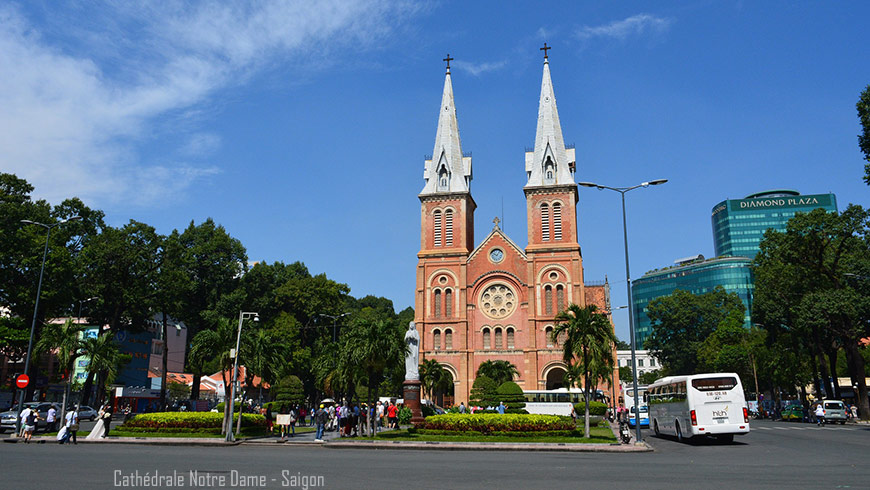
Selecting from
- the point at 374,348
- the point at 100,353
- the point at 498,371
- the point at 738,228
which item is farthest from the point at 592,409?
the point at 738,228

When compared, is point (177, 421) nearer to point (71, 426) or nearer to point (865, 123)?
point (71, 426)

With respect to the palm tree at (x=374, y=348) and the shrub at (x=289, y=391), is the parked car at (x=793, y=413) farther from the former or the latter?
the shrub at (x=289, y=391)

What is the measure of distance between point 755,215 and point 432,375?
431 ft

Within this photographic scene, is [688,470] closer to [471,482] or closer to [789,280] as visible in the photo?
[471,482]

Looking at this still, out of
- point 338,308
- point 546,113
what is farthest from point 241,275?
point 546,113

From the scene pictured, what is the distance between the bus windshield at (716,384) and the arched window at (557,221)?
41.7m

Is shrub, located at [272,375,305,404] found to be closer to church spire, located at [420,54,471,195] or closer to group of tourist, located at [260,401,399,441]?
group of tourist, located at [260,401,399,441]

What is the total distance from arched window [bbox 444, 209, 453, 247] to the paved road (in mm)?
48010

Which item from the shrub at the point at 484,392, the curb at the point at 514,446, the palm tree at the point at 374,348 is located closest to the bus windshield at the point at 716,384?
the curb at the point at 514,446

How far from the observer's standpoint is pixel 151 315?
53.6 metres

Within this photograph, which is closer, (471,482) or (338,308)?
(471,482)

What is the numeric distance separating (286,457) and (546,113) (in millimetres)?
58234

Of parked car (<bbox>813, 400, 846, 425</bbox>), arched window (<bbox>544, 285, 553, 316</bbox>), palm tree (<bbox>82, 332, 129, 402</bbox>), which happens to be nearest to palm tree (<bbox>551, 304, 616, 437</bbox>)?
palm tree (<bbox>82, 332, 129, 402</bbox>)

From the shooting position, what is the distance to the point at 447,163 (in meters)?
69.8
